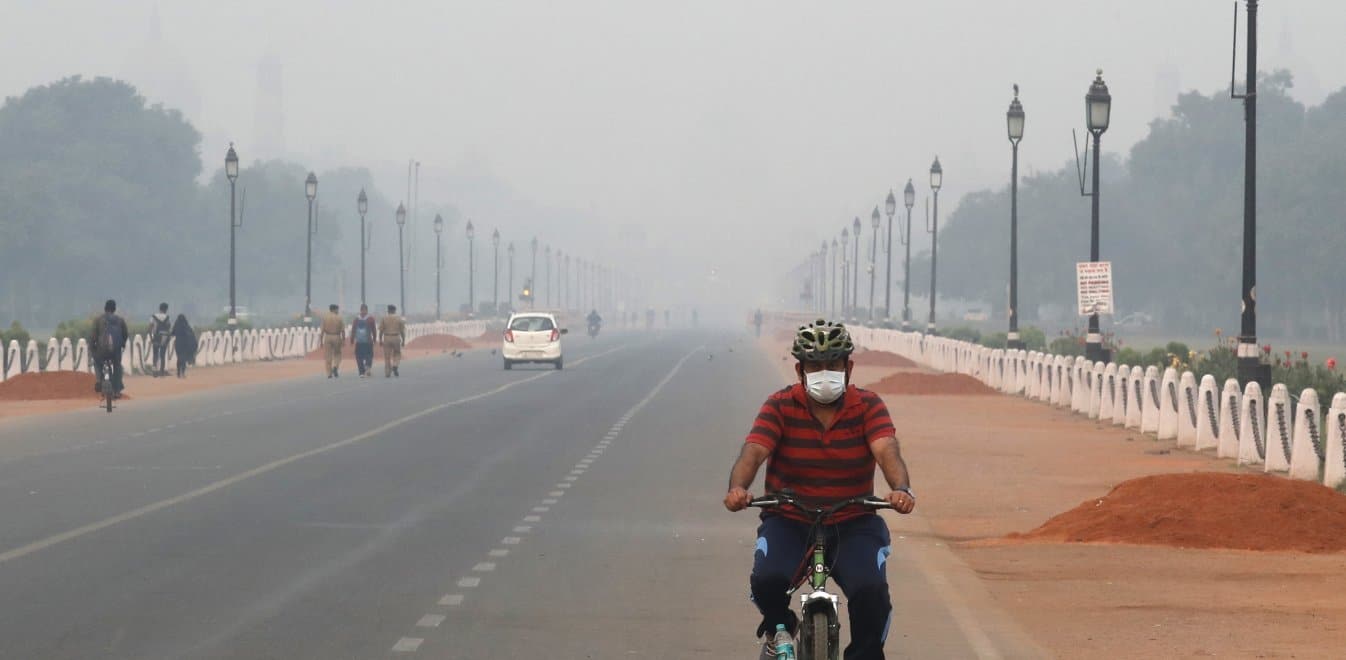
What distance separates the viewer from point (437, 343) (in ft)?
298

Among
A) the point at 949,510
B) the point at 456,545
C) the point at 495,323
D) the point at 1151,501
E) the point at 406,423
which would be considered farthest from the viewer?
the point at 495,323

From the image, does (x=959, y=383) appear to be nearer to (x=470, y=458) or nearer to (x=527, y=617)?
(x=470, y=458)

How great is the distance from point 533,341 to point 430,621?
47.2 meters

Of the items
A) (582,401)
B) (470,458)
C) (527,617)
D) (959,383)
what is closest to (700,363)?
(959,383)

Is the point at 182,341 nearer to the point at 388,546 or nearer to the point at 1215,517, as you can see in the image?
the point at 388,546

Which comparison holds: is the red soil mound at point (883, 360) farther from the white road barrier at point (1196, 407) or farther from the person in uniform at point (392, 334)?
the person in uniform at point (392, 334)

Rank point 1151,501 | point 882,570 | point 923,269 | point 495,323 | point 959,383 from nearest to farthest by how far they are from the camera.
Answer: point 882,570 < point 1151,501 < point 959,383 < point 495,323 < point 923,269

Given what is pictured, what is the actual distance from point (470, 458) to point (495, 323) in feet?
329

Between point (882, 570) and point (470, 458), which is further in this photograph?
point (470, 458)

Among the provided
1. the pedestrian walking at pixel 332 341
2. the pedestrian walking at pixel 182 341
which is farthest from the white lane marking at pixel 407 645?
the pedestrian walking at pixel 182 341

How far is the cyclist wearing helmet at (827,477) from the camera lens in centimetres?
759

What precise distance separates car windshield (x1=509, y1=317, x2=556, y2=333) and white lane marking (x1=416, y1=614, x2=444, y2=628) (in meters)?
47.1

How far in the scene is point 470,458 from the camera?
24.4 meters

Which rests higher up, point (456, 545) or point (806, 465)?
point (806, 465)
